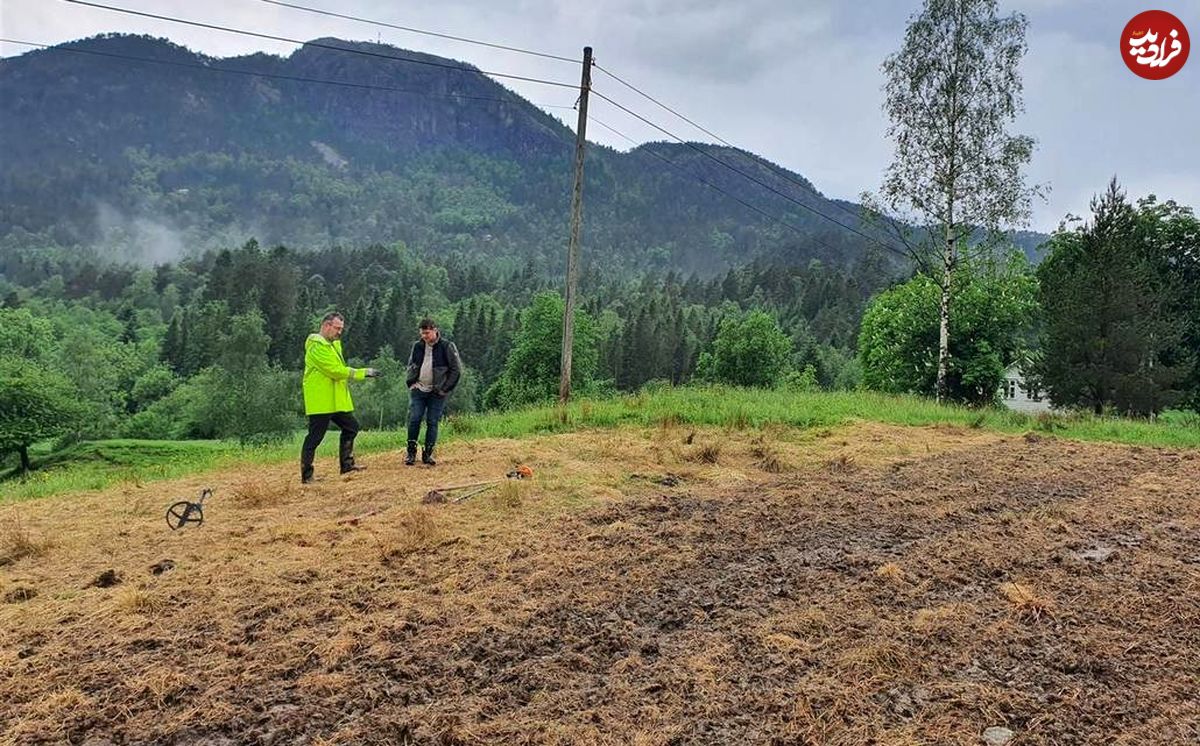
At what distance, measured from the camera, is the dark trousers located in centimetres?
799

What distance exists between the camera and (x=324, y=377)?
8070 mm

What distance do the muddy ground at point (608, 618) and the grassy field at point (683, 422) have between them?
12.1 ft

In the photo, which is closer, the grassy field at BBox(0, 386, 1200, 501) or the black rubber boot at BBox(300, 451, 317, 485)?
the black rubber boot at BBox(300, 451, 317, 485)

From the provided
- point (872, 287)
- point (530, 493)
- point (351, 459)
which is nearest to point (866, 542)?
point (530, 493)

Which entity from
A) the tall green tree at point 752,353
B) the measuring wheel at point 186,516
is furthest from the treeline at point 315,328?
the measuring wheel at point 186,516

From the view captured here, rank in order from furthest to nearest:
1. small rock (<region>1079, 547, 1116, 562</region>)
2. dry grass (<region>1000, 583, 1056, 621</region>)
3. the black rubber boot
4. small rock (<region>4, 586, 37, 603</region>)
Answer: the black rubber boot, small rock (<region>1079, 547, 1116, 562</region>), small rock (<region>4, 586, 37, 603</region>), dry grass (<region>1000, 583, 1056, 621</region>)

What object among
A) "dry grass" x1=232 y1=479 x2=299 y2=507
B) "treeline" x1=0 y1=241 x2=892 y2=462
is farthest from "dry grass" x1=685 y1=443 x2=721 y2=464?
"treeline" x1=0 y1=241 x2=892 y2=462

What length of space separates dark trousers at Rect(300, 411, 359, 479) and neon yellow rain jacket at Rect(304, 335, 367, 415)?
131 millimetres

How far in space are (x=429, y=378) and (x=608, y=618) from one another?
5.40 metres

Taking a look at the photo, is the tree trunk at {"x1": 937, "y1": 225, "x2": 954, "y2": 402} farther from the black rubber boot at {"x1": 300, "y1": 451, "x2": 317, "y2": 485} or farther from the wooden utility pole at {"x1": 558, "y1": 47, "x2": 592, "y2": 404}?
the black rubber boot at {"x1": 300, "y1": 451, "x2": 317, "y2": 485}

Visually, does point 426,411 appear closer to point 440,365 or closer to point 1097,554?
point 440,365

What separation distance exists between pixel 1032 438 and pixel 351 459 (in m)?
11.7

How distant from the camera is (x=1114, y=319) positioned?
22781mm

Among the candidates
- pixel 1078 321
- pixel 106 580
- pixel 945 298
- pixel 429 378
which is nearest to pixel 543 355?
pixel 945 298
